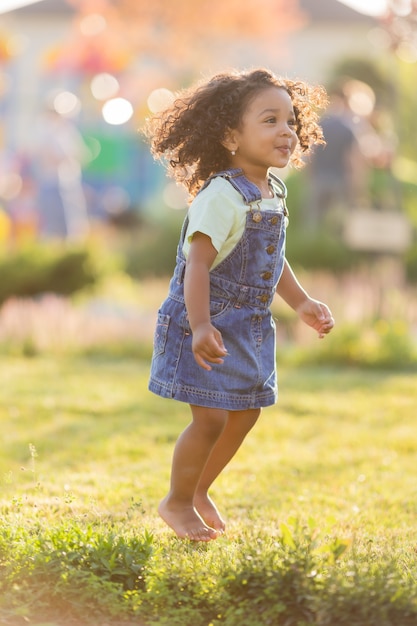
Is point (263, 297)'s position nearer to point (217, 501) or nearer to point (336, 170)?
point (217, 501)

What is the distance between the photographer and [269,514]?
461 centimetres

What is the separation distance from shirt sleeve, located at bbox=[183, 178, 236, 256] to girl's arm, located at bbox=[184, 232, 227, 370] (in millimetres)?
34

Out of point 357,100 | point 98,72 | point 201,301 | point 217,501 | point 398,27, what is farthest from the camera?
point 98,72

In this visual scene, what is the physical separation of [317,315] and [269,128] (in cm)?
72

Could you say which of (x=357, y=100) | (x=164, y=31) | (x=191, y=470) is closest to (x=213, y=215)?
(x=191, y=470)

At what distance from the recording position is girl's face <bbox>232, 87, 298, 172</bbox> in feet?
12.8

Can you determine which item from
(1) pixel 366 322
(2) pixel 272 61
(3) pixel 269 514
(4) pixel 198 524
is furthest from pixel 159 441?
(2) pixel 272 61

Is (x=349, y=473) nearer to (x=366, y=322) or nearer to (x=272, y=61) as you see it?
(x=366, y=322)

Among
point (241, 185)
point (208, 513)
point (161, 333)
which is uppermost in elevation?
point (241, 185)

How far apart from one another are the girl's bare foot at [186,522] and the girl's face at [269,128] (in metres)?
1.26

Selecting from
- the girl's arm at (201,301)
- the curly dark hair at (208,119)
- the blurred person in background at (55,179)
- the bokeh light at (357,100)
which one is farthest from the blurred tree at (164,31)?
the girl's arm at (201,301)

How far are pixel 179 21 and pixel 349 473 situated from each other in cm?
2807

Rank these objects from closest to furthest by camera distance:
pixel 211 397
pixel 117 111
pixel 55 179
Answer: pixel 211 397 < pixel 55 179 < pixel 117 111

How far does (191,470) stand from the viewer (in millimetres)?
3906
